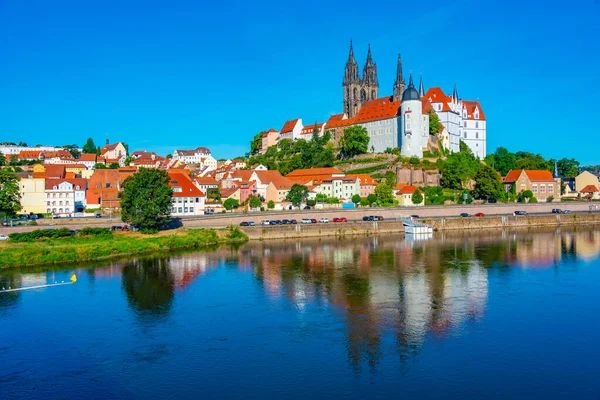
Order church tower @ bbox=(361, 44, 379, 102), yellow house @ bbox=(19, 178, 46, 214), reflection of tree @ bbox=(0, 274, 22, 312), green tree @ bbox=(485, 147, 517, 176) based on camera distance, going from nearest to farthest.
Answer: reflection of tree @ bbox=(0, 274, 22, 312) < yellow house @ bbox=(19, 178, 46, 214) < green tree @ bbox=(485, 147, 517, 176) < church tower @ bbox=(361, 44, 379, 102)

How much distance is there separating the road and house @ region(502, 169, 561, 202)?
528cm

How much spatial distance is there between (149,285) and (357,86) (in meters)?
75.2

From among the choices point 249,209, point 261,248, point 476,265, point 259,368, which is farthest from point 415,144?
point 259,368

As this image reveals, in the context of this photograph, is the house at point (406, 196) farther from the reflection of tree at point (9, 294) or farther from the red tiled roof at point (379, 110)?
the reflection of tree at point (9, 294)

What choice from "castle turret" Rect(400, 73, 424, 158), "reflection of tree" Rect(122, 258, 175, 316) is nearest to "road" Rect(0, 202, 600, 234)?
"reflection of tree" Rect(122, 258, 175, 316)

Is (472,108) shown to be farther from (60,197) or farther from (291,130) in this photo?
(60,197)

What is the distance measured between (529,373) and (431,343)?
352 centimetres

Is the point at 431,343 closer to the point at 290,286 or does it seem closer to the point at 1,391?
the point at 290,286

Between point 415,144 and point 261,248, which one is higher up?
point 415,144

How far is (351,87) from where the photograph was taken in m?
101

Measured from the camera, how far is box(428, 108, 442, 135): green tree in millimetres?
80188

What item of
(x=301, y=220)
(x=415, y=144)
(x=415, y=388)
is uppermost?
(x=415, y=144)

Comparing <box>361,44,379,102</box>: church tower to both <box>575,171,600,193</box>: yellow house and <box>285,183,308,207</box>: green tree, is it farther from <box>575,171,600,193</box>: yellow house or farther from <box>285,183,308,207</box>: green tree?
<box>285,183,308,207</box>: green tree

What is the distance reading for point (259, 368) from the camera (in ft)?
63.5
